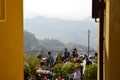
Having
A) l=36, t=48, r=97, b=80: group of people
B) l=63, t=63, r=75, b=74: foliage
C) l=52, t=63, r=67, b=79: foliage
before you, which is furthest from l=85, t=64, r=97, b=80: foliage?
l=52, t=63, r=67, b=79: foliage

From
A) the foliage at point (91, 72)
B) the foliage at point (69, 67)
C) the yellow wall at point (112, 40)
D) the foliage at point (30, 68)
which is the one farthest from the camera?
the foliage at point (69, 67)

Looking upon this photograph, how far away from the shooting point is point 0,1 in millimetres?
4973

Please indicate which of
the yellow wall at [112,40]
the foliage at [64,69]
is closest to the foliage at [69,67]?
the foliage at [64,69]

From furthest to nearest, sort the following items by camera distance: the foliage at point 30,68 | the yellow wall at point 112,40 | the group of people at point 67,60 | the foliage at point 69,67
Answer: the foliage at point 69,67 < the group of people at point 67,60 < the foliage at point 30,68 < the yellow wall at point 112,40

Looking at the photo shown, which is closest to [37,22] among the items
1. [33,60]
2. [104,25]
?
[33,60]

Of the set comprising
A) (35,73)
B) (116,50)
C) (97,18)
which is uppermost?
(97,18)

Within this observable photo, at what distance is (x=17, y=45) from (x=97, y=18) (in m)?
1.31

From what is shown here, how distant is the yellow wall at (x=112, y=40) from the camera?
500 centimetres

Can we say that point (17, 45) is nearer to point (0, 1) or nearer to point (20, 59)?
point (20, 59)

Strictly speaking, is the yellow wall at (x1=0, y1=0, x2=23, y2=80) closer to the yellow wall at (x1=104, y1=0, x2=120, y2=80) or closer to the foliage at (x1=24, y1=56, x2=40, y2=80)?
the yellow wall at (x1=104, y1=0, x2=120, y2=80)

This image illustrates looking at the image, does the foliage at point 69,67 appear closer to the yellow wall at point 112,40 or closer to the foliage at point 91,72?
the foliage at point 91,72

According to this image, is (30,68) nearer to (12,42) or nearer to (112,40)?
(12,42)

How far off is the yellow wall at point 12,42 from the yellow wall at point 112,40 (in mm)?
1329

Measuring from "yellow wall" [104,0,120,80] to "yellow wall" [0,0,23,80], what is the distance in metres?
1.33
